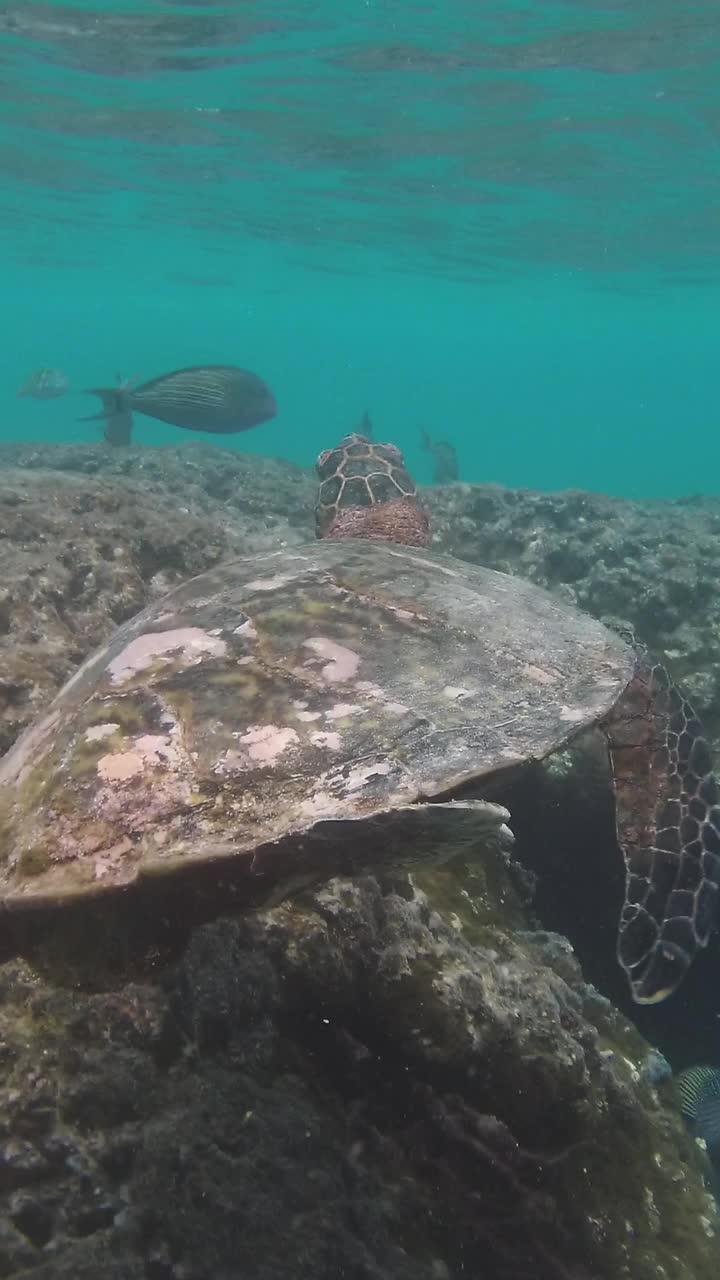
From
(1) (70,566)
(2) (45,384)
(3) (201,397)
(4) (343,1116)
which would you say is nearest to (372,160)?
(2) (45,384)

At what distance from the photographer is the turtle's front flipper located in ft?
9.30

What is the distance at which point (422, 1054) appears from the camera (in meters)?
2.16

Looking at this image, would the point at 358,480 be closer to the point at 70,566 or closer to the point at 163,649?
the point at 70,566

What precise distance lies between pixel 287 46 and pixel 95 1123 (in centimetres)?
1799

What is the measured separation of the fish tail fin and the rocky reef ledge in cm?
812

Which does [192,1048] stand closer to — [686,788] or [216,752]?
[216,752]

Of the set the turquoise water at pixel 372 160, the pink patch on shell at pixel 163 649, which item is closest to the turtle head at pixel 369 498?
the pink patch on shell at pixel 163 649

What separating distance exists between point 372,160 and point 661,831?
2226 centimetres

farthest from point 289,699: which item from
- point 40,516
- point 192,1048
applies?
point 40,516

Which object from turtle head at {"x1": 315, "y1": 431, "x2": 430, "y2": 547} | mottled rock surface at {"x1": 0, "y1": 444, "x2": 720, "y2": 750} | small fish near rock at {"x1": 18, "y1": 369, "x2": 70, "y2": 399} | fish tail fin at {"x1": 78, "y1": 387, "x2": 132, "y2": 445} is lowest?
mottled rock surface at {"x1": 0, "y1": 444, "x2": 720, "y2": 750}

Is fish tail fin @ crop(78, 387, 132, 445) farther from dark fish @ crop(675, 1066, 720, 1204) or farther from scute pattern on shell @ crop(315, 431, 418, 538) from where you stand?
dark fish @ crop(675, 1066, 720, 1204)

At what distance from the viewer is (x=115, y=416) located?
12.8 metres

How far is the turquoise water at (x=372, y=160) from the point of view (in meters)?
13.9

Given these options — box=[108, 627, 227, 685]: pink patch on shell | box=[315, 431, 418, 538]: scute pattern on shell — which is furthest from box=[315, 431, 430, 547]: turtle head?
box=[108, 627, 227, 685]: pink patch on shell
